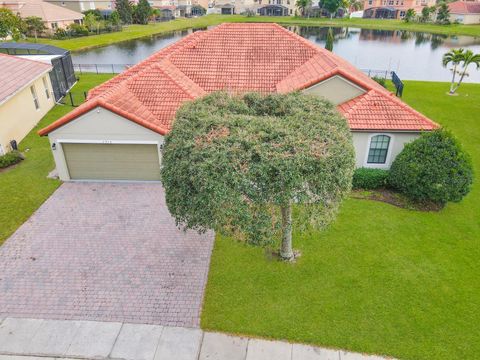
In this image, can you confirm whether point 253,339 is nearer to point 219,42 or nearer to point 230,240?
point 230,240

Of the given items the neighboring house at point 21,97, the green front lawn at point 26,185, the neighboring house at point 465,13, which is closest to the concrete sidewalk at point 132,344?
the green front lawn at point 26,185

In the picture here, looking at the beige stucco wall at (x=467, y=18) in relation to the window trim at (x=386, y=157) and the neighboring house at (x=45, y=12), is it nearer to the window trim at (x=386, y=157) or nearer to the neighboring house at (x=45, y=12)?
the neighboring house at (x=45, y=12)

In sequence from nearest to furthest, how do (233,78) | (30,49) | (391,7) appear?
1. (233,78)
2. (30,49)
3. (391,7)

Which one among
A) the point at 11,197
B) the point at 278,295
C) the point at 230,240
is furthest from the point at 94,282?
the point at 11,197

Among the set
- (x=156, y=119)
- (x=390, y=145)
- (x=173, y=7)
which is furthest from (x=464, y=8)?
(x=156, y=119)

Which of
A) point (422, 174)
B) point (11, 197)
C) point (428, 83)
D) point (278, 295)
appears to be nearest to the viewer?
point (278, 295)

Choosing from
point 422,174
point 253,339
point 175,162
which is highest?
point 175,162

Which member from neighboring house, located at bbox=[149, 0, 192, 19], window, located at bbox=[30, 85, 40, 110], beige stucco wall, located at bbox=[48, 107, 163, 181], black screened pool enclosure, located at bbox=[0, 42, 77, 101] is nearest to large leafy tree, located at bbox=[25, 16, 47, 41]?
black screened pool enclosure, located at bbox=[0, 42, 77, 101]

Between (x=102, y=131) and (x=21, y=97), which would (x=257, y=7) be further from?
(x=102, y=131)
